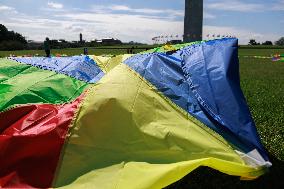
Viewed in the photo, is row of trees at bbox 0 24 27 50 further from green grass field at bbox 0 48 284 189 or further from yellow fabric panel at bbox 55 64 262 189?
yellow fabric panel at bbox 55 64 262 189

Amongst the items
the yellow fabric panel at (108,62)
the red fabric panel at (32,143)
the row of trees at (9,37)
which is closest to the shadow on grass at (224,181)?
the red fabric panel at (32,143)

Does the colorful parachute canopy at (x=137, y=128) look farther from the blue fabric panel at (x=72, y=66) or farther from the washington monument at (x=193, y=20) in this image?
the washington monument at (x=193, y=20)

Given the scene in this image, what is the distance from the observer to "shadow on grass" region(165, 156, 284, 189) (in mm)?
3797

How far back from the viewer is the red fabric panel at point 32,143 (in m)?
3.14

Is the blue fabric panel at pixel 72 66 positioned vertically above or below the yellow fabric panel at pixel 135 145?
above

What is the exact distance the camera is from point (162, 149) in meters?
3.32

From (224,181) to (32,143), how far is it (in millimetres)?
1900

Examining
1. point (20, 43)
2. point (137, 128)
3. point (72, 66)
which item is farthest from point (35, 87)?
point (20, 43)

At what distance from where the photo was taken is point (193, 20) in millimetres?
16906

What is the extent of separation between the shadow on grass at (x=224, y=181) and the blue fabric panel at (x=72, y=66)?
182 cm

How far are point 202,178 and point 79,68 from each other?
230cm

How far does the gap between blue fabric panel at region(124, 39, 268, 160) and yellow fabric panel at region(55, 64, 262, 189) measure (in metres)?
0.14

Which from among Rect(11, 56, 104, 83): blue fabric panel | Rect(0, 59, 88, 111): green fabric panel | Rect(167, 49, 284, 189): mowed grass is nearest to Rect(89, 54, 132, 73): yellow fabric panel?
Rect(11, 56, 104, 83): blue fabric panel

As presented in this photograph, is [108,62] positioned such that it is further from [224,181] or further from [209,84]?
[224,181]
